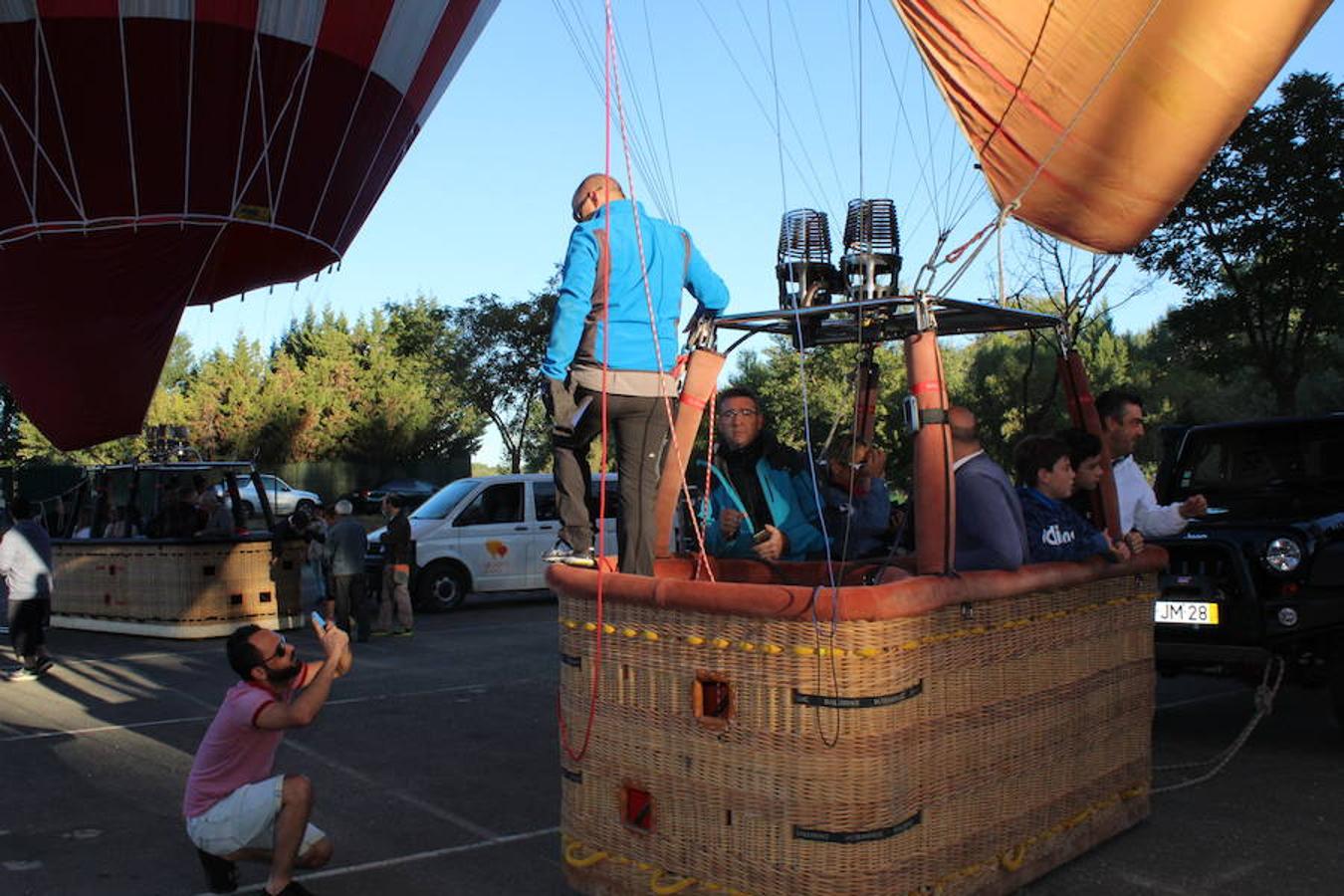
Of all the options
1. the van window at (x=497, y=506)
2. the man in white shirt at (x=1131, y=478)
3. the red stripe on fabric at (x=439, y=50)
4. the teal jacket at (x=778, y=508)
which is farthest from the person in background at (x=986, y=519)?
the red stripe on fabric at (x=439, y=50)

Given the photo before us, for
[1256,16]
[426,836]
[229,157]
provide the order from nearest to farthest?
[426,836]
[1256,16]
[229,157]

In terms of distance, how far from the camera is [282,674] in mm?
5250

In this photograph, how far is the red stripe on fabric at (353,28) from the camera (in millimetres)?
16891

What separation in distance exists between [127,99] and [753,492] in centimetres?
1367

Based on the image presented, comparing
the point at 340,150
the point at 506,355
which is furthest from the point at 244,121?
the point at 506,355

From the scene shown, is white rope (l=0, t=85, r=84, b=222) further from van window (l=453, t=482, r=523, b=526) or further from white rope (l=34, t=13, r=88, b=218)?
van window (l=453, t=482, r=523, b=526)

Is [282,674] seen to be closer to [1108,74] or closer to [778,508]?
[778,508]

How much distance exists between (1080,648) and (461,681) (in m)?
6.66

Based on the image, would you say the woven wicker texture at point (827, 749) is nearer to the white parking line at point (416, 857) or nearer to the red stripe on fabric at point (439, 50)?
the white parking line at point (416, 857)

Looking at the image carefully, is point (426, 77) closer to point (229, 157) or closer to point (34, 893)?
point (229, 157)

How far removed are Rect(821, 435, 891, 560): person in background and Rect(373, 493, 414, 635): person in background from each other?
8.32 m

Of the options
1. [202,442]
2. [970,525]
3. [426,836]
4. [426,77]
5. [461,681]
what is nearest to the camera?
[970,525]

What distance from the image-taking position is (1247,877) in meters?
5.04

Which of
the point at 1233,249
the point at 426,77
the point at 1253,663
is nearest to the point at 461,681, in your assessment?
the point at 1253,663
